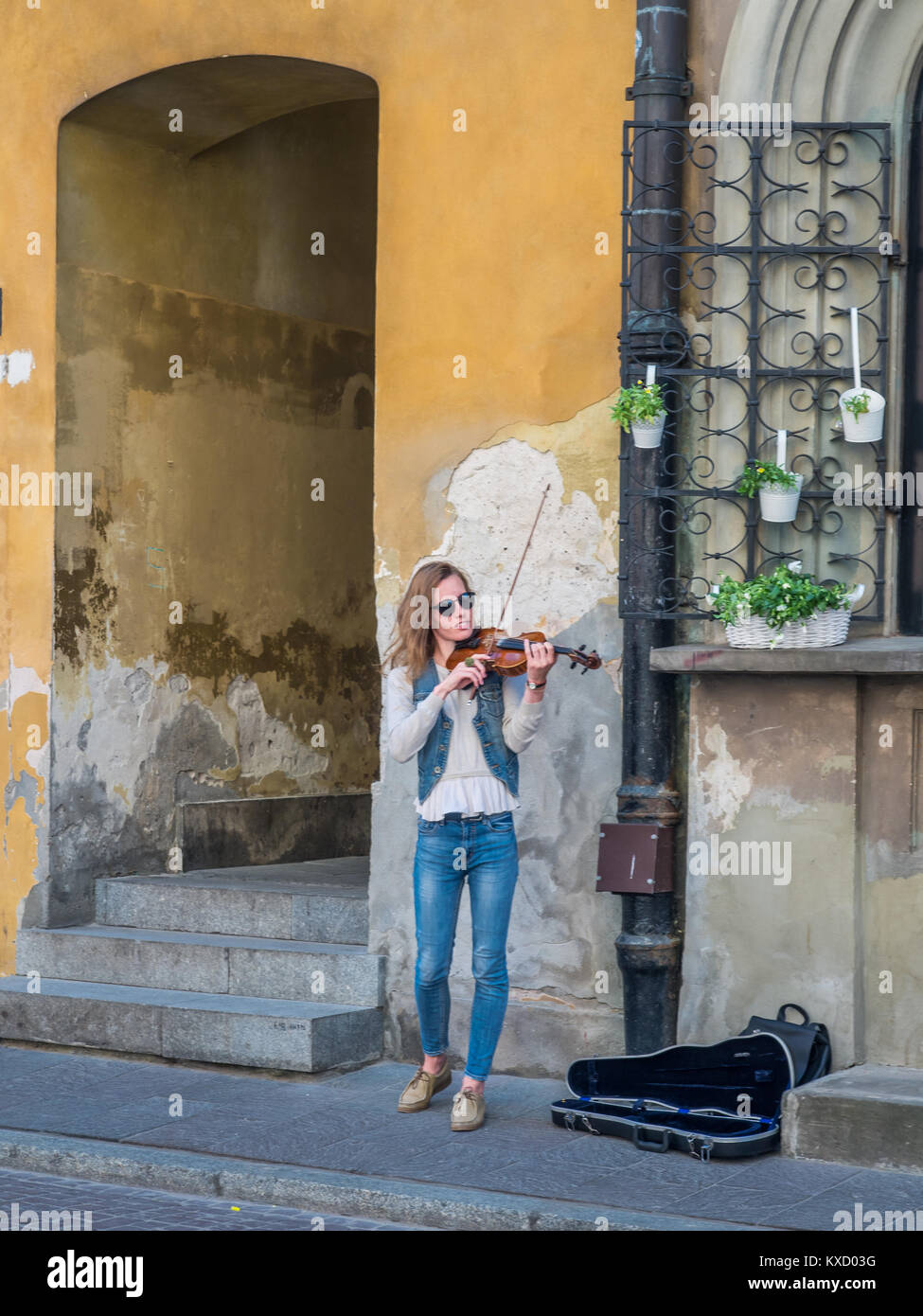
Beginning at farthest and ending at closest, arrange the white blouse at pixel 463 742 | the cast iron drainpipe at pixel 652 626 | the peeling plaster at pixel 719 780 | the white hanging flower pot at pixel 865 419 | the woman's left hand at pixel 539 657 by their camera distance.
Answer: the cast iron drainpipe at pixel 652 626 → the peeling plaster at pixel 719 780 → the white hanging flower pot at pixel 865 419 → the white blouse at pixel 463 742 → the woman's left hand at pixel 539 657

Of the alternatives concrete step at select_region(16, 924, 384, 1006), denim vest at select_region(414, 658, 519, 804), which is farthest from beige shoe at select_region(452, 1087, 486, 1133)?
concrete step at select_region(16, 924, 384, 1006)

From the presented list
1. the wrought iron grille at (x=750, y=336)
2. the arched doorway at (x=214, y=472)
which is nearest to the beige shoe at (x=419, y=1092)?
the wrought iron grille at (x=750, y=336)

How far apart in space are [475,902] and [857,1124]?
152cm

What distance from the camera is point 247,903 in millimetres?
8438

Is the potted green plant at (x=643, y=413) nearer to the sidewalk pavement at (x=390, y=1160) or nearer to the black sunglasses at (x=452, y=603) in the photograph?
the black sunglasses at (x=452, y=603)

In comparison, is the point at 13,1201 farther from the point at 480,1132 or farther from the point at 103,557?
the point at 103,557

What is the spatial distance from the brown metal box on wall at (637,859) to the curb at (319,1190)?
157 cm

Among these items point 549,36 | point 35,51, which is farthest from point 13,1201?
point 35,51

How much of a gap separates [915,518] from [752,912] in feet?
5.33

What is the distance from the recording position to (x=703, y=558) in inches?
280

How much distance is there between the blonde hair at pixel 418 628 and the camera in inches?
255

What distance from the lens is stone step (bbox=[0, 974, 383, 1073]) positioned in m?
7.39

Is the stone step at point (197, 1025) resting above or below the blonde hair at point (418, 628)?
below

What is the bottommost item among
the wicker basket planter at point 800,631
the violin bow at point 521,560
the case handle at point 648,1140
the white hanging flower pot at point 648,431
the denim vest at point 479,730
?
the case handle at point 648,1140
